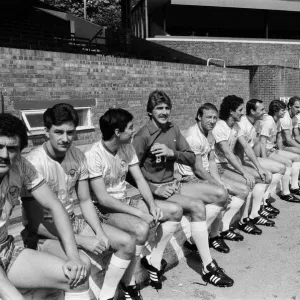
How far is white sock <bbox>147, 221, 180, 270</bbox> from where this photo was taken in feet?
12.4

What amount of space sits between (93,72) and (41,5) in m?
11.7

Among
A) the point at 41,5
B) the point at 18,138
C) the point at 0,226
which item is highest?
the point at 41,5

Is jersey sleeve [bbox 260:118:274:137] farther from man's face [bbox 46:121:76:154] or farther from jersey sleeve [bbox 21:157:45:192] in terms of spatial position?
jersey sleeve [bbox 21:157:45:192]

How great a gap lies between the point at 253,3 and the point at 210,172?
22.1m

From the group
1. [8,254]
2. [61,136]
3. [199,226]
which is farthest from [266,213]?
[8,254]

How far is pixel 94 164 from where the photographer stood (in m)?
3.39

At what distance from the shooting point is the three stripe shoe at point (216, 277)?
3748 mm

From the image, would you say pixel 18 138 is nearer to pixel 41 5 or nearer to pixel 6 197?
pixel 6 197

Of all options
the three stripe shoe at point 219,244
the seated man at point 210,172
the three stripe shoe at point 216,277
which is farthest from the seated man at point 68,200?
the three stripe shoe at point 219,244

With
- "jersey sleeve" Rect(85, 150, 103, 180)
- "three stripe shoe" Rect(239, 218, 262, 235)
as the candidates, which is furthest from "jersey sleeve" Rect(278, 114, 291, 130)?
"jersey sleeve" Rect(85, 150, 103, 180)

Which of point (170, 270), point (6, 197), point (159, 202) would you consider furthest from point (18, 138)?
point (170, 270)

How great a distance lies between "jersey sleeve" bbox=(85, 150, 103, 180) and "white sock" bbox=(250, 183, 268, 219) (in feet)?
9.67

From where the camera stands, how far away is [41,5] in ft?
62.3

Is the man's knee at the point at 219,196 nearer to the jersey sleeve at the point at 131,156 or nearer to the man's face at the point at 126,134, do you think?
the jersey sleeve at the point at 131,156
